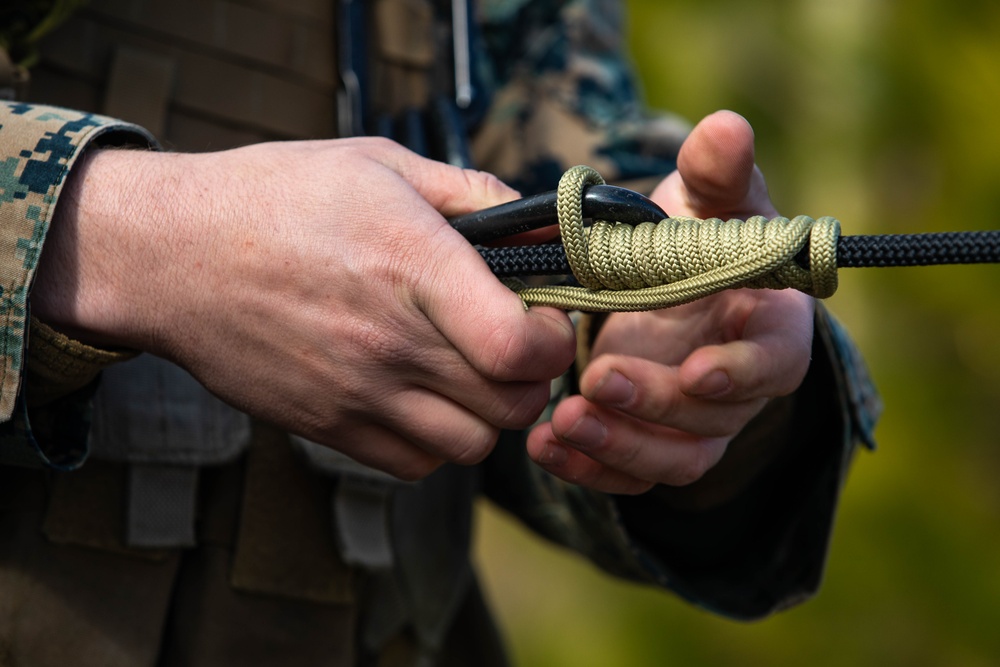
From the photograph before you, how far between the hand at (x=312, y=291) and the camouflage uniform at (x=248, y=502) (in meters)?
0.06

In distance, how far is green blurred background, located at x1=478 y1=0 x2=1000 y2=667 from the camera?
114 inches

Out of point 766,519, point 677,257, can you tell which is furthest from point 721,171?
point 766,519

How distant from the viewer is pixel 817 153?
3217 millimetres

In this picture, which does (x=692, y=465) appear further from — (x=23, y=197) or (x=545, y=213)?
(x=23, y=197)

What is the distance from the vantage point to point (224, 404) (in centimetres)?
96

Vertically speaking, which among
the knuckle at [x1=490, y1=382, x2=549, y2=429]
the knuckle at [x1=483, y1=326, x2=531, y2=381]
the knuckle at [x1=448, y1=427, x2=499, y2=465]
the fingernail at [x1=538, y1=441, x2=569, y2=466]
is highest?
the knuckle at [x1=483, y1=326, x2=531, y2=381]

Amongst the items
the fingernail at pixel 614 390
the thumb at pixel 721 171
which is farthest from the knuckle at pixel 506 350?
the thumb at pixel 721 171

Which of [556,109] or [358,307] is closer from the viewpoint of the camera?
[358,307]

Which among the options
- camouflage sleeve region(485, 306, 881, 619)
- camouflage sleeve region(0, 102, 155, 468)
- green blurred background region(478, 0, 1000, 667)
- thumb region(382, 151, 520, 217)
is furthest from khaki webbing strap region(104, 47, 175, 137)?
green blurred background region(478, 0, 1000, 667)

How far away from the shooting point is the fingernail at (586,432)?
2.48 feet

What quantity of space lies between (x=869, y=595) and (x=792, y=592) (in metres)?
2.16

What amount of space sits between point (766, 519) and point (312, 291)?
0.61m

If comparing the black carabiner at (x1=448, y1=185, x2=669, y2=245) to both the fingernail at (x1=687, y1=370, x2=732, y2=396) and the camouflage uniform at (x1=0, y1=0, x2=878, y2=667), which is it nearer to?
the fingernail at (x1=687, y1=370, x2=732, y2=396)

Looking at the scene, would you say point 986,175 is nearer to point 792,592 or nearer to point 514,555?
point 514,555
